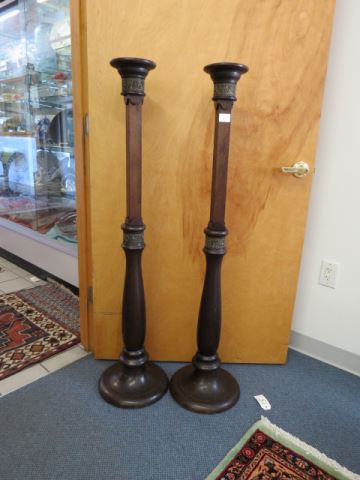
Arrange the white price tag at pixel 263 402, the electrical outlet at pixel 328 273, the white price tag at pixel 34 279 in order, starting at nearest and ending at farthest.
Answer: the white price tag at pixel 263 402 → the electrical outlet at pixel 328 273 → the white price tag at pixel 34 279

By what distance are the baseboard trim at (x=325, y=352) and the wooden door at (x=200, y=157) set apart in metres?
0.17

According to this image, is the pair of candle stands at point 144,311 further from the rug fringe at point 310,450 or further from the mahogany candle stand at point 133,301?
the rug fringe at point 310,450

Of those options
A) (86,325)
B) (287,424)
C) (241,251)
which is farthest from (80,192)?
(287,424)

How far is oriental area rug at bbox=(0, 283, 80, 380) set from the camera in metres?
1.64

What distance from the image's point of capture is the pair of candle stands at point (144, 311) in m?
1.15

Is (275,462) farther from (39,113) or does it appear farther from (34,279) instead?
(39,113)

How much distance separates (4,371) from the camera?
1521mm

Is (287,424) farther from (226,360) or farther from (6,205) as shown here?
(6,205)

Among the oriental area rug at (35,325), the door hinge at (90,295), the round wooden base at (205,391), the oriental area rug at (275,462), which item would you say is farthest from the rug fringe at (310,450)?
the oriental area rug at (35,325)

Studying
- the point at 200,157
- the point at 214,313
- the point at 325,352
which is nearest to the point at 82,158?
the point at 200,157

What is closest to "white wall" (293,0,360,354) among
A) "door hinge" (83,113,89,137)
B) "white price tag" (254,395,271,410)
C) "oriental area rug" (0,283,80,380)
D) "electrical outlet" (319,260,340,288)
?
"electrical outlet" (319,260,340,288)

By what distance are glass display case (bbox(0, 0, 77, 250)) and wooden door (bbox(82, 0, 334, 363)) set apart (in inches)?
40.6

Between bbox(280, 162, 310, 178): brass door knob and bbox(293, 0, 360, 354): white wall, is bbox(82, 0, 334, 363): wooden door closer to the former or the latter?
bbox(280, 162, 310, 178): brass door knob

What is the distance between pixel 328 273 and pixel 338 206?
1.03 ft
